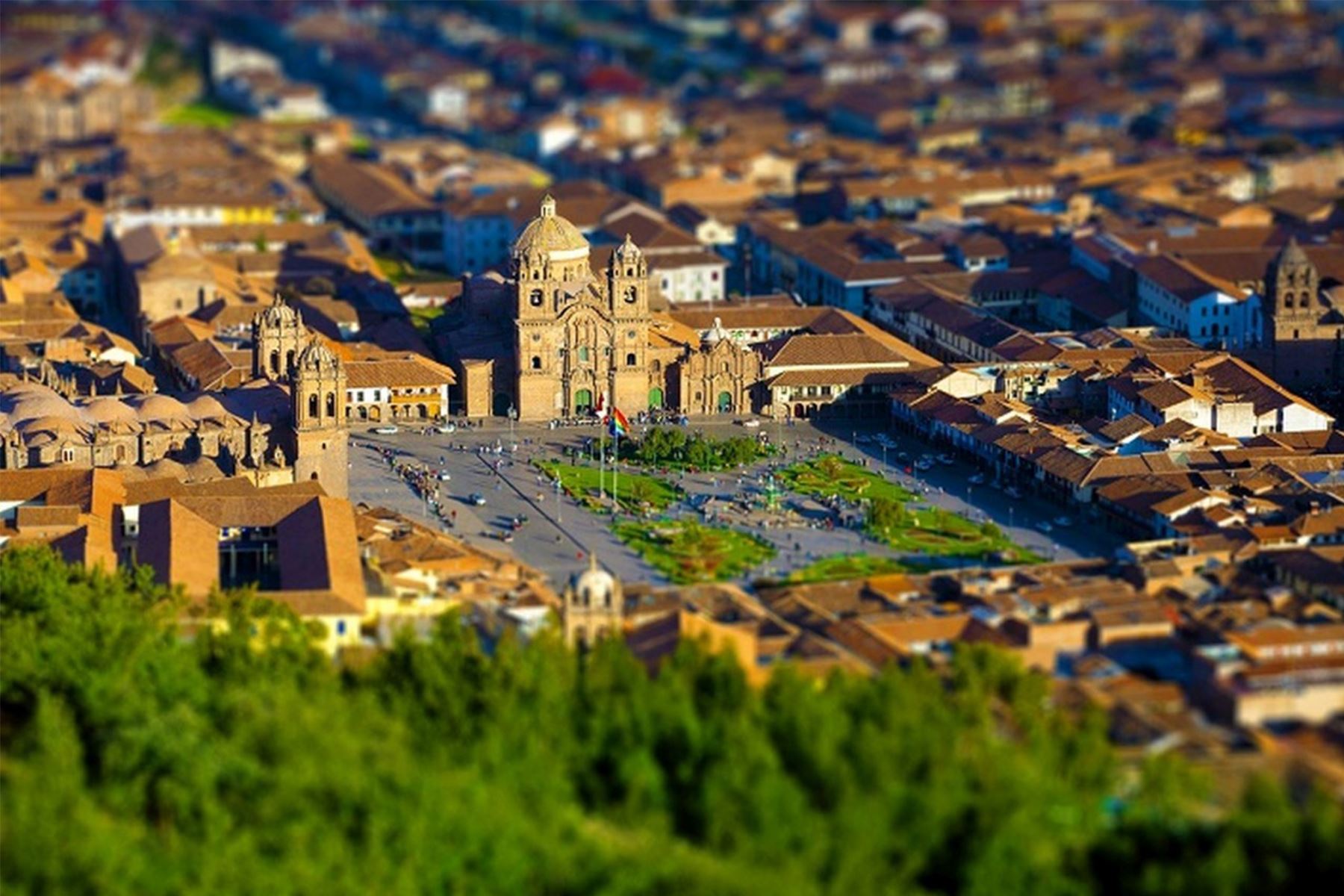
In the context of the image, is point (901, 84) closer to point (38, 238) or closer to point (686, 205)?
point (686, 205)

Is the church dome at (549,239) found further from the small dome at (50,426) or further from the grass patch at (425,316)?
the small dome at (50,426)

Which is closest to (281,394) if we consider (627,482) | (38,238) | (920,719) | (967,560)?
(627,482)

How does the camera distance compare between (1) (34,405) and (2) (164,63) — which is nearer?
(1) (34,405)

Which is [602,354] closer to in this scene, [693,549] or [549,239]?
[549,239]

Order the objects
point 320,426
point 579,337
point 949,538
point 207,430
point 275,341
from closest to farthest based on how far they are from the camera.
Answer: point 949,538, point 320,426, point 207,430, point 275,341, point 579,337

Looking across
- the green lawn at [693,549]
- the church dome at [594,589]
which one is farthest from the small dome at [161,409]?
the church dome at [594,589]

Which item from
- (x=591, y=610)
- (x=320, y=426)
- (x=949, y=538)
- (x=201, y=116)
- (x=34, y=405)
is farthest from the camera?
(x=201, y=116)

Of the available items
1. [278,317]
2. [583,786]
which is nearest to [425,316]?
[278,317]

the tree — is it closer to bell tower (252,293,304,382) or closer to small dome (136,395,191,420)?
small dome (136,395,191,420)
